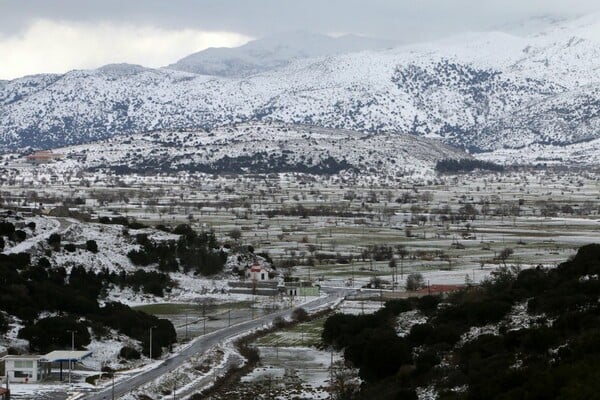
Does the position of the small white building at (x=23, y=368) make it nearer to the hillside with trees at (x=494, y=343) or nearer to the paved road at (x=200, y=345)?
the paved road at (x=200, y=345)

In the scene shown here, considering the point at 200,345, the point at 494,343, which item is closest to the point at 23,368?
the point at 200,345

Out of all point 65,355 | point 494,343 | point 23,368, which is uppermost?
point 494,343

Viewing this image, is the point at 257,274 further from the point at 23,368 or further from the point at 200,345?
the point at 23,368

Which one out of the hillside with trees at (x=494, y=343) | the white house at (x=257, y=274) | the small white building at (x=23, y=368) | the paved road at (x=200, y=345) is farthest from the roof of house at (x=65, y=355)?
the white house at (x=257, y=274)

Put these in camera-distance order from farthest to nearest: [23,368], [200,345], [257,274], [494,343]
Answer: [257,274] < [200,345] < [23,368] < [494,343]

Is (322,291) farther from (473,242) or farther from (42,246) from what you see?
(473,242)

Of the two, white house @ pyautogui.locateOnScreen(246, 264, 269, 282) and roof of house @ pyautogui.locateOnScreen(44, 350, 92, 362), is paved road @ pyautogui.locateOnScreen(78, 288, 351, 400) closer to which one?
roof of house @ pyautogui.locateOnScreen(44, 350, 92, 362)

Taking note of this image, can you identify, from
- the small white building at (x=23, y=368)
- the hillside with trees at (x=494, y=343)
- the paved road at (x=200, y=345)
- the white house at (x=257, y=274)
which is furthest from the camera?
→ the white house at (x=257, y=274)

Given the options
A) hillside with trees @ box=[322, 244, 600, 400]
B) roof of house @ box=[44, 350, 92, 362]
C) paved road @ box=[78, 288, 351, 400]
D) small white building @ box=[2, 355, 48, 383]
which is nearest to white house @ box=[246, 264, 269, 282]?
paved road @ box=[78, 288, 351, 400]
